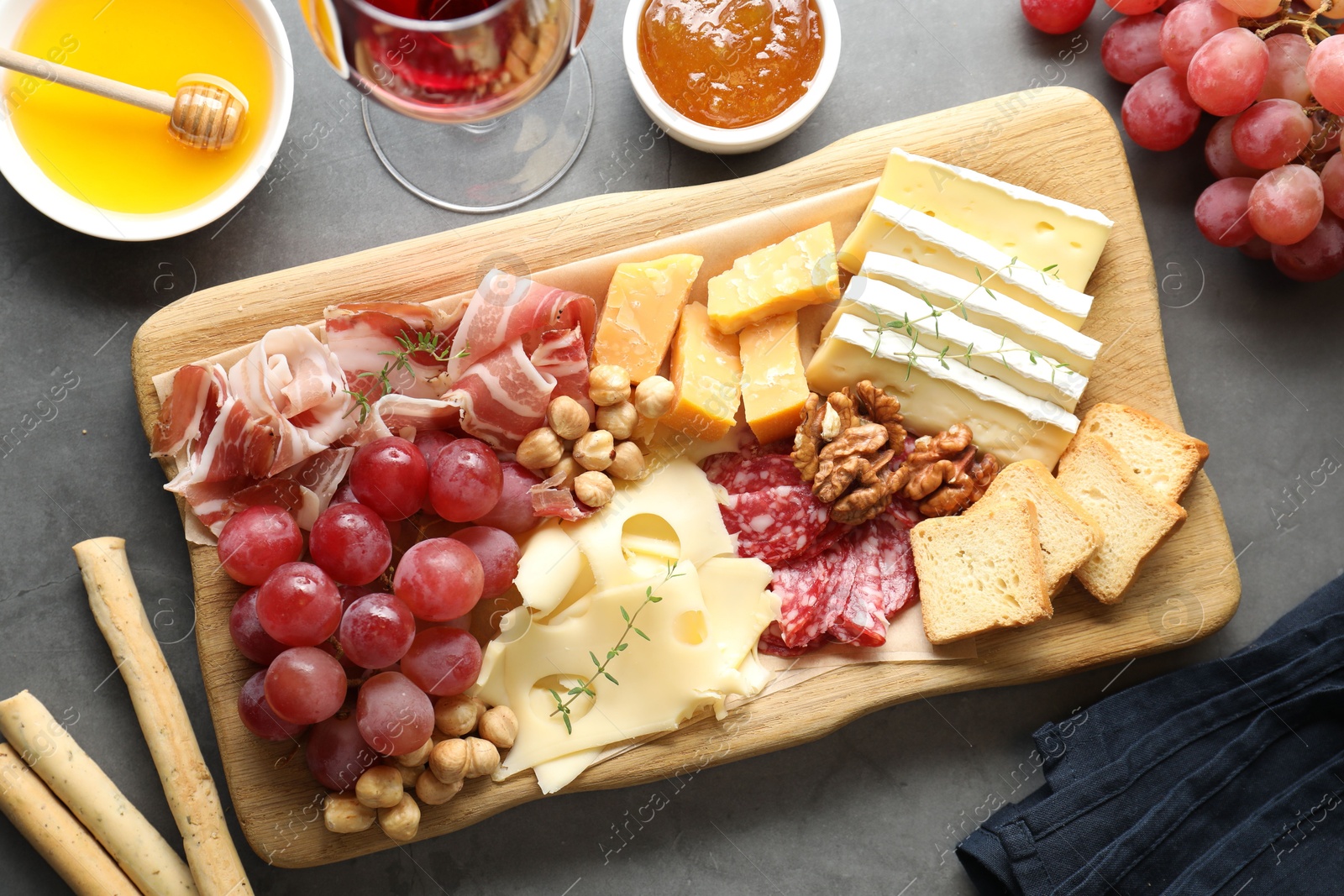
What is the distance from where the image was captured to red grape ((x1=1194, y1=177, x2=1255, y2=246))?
5.35 ft

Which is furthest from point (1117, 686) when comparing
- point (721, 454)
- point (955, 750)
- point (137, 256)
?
point (137, 256)

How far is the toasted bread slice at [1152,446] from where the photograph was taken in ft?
5.11

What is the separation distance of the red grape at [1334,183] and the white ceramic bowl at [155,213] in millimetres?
1829

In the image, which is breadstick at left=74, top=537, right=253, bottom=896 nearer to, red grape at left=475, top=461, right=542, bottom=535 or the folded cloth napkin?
red grape at left=475, top=461, right=542, bottom=535

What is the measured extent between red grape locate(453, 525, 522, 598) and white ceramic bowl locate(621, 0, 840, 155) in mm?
770

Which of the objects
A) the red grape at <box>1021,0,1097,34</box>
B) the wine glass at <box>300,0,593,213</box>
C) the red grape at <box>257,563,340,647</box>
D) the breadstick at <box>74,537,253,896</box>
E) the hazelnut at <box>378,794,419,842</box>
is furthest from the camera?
the red grape at <box>1021,0,1097,34</box>

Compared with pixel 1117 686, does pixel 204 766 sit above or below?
below

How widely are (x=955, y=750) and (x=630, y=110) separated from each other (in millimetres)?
1412

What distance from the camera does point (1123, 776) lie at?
161 centimetres

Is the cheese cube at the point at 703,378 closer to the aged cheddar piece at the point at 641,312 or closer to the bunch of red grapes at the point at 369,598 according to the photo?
the aged cheddar piece at the point at 641,312

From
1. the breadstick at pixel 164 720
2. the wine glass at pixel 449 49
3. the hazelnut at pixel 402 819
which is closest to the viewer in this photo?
the wine glass at pixel 449 49

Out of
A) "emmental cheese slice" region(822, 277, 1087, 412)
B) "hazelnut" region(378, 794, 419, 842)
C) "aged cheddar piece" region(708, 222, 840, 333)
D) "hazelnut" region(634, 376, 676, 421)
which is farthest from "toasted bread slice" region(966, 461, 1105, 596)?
"hazelnut" region(378, 794, 419, 842)

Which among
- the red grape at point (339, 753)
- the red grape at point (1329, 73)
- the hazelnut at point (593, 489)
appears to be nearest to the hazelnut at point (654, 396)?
the hazelnut at point (593, 489)

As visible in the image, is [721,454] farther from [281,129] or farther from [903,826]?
[281,129]
